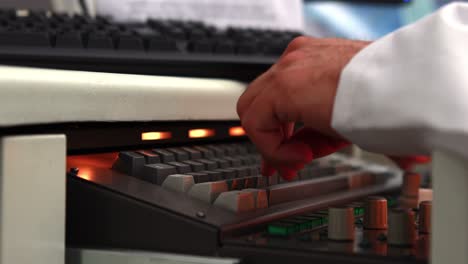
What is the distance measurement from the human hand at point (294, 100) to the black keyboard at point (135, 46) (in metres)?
0.17

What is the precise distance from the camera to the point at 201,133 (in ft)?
2.87

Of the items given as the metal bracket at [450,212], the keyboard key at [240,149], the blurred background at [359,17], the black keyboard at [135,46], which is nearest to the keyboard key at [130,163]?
the black keyboard at [135,46]

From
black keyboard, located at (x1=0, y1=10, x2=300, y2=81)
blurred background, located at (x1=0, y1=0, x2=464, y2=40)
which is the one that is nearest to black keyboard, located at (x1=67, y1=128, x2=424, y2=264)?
black keyboard, located at (x1=0, y1=10, x2=300, y2=81)

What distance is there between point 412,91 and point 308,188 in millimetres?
317

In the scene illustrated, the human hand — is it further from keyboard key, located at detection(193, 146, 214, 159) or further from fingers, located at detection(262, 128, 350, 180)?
keyboard key, located at detection(193, 146, 214, 159)

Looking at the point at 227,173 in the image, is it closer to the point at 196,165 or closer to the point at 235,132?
the point at 196,165

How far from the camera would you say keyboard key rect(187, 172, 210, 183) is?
2.28ft

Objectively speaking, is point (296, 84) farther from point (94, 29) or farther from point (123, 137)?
point (94, 29)

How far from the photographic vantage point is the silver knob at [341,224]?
60cm

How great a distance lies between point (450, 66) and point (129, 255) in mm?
322

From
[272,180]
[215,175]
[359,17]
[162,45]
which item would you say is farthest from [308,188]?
[359,17]

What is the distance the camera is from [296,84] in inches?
24.2

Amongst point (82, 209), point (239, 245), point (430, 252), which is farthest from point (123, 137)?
point (430, 252)

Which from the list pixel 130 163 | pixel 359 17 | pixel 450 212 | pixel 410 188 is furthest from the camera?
pixel 359 17
